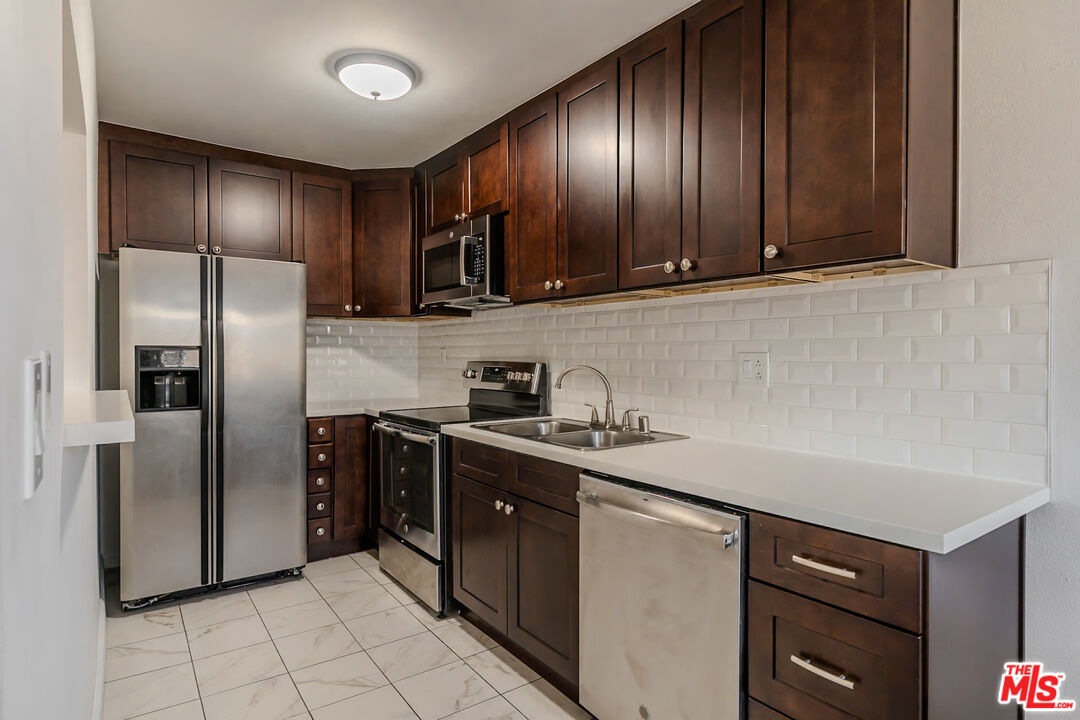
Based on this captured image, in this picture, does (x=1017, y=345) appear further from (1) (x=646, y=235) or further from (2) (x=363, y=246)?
(2) (x=363, y=246)

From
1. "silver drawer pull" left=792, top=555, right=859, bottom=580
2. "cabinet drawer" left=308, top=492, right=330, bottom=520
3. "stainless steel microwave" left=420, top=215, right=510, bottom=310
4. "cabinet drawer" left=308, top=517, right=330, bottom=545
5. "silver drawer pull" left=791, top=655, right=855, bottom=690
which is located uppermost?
"stainless steel microwave" left=420, top=215, right=510, bottom=310

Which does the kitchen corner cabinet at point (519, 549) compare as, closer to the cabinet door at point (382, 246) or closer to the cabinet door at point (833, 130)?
the cabinet door at point (833, 130)

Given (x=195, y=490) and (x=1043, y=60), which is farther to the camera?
(x=195, y=490)

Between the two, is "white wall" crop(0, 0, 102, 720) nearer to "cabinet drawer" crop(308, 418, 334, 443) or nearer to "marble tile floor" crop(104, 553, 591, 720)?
"marble tile floor" crop(104, 553, 591, 720)

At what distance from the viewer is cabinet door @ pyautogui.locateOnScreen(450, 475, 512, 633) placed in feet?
7.99

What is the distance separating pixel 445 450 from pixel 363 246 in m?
1.68

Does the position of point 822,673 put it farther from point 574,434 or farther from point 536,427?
point 536,427

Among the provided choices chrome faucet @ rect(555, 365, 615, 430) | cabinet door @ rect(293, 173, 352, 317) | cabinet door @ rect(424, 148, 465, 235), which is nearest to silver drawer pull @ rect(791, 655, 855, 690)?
chrome faucet @ rect(555, 365, 615, 430)

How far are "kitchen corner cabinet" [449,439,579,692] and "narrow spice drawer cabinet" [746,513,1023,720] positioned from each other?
29.4 inches

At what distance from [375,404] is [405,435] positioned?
89cm

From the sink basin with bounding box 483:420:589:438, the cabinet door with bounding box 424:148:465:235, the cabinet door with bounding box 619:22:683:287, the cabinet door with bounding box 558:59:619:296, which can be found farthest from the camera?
the cabinet door with bounding box 424:148:465:235

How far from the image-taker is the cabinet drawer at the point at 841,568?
3.91 feet

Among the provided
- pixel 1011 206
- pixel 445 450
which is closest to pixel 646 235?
pixel 1011 206

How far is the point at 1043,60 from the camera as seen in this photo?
1512mm
